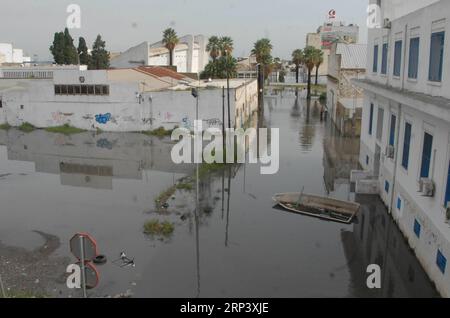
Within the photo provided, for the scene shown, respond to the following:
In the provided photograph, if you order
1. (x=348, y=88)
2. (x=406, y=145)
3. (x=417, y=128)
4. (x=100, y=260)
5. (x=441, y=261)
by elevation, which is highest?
(x=348, y=88)

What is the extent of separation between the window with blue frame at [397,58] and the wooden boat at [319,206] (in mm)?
4811

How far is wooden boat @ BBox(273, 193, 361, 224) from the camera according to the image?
15.0 metres

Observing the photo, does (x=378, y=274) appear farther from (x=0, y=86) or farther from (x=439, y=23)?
(x=0, y=86)

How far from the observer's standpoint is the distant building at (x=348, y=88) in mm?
30094

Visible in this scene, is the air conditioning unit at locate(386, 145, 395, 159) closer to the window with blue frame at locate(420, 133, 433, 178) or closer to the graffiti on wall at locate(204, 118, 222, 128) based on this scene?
the window with blue frame at locate(420, 133, 433, 178)

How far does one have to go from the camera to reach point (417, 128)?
41.4 ft

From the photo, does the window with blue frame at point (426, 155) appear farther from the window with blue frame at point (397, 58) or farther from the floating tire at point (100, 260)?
the floating tire at point (100, 260)

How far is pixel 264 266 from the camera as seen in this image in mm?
11367

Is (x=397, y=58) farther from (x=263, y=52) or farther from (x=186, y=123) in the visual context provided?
(x=263, y=52)

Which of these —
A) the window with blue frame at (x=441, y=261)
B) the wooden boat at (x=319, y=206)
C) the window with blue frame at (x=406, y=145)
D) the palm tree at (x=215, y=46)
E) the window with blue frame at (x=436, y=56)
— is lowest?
the wooden boat at (x=319, y=206)

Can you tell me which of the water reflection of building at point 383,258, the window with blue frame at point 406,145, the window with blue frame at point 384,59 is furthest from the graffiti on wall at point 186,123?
the window with blue frame at point 406,145

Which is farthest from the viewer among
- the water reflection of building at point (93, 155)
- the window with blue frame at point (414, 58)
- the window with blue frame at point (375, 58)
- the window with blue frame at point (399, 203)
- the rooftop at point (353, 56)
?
the rooftop at point (353, 56)

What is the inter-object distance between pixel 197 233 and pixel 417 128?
23.4ft

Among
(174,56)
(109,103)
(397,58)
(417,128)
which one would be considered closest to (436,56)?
(417,128)
